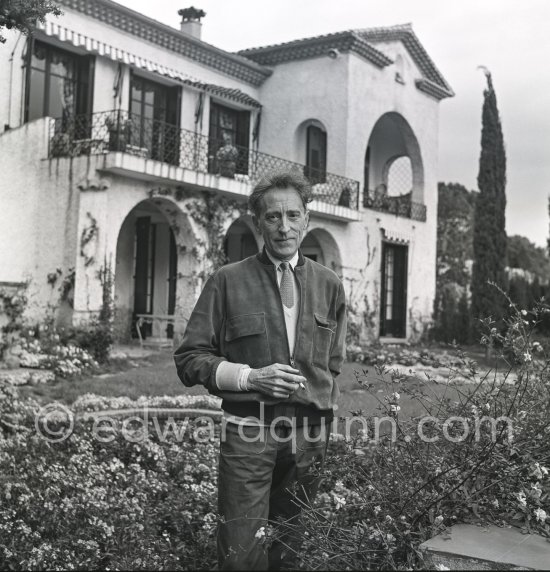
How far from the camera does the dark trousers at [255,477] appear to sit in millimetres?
2520

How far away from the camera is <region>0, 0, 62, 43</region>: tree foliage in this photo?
13.8 ft

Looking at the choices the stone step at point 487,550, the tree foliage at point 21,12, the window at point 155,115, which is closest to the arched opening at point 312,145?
the window at point 155,115

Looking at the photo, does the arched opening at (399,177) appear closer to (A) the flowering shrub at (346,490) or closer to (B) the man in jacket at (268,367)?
(A) the flowering shrub at (346,490)

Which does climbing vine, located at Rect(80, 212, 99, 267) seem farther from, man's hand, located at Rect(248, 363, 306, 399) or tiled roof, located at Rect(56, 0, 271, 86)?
man's hand, located at Rect(248, 363, 306, 399)

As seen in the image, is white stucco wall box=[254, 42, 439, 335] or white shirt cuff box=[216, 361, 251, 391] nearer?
white shirt cuff box=[216, 361, 251, 391]

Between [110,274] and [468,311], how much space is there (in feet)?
37.0

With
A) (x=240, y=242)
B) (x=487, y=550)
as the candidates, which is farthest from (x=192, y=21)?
(x=487, y=550)

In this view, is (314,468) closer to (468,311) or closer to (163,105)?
(163,105)

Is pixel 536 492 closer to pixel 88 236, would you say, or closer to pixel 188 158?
pixel 88 236

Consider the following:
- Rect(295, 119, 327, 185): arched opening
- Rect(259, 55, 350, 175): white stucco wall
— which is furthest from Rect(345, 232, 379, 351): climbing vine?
Rect(259, 55, 350, 175): white stucco wall

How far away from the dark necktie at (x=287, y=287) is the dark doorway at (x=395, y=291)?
17228 millimetres

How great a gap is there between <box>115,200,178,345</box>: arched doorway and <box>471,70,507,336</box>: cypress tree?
801cm
